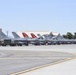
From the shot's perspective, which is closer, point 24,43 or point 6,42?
point 6,42

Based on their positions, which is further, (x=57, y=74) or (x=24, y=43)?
(x=24, y=43)

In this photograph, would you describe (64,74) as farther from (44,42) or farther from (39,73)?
(44,42)

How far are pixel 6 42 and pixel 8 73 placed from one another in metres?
79.4

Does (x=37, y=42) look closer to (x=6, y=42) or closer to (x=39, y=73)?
(x=6, y=42)

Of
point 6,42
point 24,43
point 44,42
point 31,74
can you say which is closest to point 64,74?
point 31,74

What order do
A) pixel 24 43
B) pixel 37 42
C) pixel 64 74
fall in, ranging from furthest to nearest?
pixel 37 42
pixel 24 43
pixel 64 74

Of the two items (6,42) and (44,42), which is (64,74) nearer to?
(6,42)

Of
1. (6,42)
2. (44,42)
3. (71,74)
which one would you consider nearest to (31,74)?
(71,74)

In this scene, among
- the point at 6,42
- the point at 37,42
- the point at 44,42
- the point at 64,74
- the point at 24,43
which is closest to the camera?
the point at 64,74

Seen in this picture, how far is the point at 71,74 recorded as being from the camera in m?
15.5

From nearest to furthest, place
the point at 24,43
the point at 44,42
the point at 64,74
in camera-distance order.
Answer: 1. the point at 64,74
2. the point at 24,43
3. the point at 44,42

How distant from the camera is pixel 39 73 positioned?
15953 millimetres

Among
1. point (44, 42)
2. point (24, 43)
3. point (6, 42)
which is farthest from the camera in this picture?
point (44, 42)

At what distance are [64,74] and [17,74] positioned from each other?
2131mm
